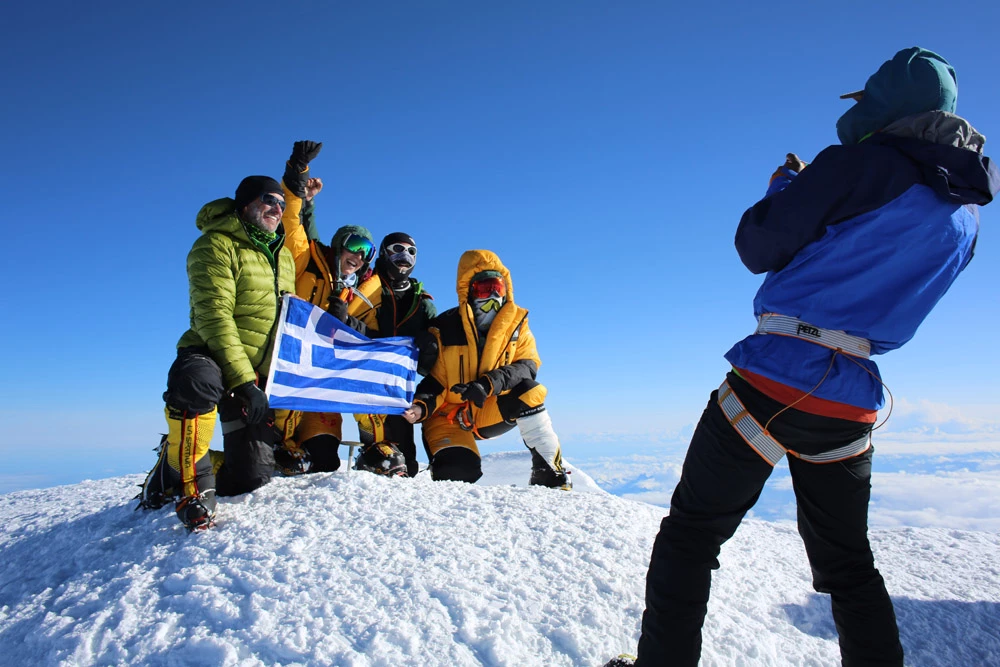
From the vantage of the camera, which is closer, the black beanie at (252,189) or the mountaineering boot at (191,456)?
the mountaineering boot at (191,456)

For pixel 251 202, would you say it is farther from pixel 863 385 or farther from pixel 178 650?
pixel 863 385

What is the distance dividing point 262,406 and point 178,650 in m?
1.52

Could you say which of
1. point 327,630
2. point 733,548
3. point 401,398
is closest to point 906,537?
point 733,548

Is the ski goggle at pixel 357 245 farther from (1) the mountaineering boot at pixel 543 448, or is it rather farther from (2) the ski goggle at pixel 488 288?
(1) the mountaineering boot at pixel 543 448

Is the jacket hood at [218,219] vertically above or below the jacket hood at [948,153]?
above

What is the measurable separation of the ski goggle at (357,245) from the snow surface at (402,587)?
1956mm

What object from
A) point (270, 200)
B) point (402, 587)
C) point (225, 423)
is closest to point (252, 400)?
point (225, 423)

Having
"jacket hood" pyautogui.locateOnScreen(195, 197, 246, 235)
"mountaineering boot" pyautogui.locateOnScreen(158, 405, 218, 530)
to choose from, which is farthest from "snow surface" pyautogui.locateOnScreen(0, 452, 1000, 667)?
"jacket hood" pyautogui.locateOnScreen(195, 197, 246, 235)

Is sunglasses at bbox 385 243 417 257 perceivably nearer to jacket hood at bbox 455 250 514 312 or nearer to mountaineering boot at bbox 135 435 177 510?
jacket hood at bbox 455 250 514 312

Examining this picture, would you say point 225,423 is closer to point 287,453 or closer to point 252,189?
point 287,453

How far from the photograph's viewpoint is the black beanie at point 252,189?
3.65 metres

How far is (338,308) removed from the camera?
4680 millimetres

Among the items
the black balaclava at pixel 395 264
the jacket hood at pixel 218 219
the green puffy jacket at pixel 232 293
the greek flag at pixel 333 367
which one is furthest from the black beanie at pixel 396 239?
the jacket hood at pixel 218 219

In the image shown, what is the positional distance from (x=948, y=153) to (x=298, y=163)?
430 cm
